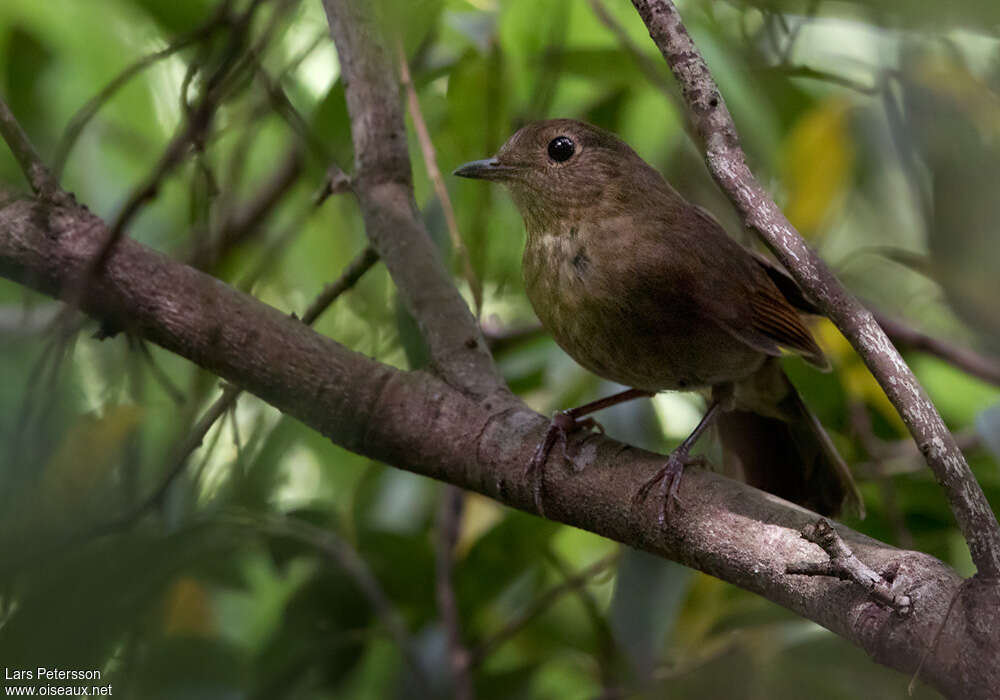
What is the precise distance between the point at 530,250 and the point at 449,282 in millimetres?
491

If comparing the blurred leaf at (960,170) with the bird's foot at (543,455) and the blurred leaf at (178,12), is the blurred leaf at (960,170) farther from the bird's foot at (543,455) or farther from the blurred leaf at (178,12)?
the blurred leaf at (178,12)

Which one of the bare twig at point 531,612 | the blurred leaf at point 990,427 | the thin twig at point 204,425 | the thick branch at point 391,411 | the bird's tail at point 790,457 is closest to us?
the thin twig at point 204,425

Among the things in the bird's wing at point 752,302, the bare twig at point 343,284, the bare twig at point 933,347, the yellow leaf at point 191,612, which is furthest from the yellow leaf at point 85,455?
the bare twig at point 933,347

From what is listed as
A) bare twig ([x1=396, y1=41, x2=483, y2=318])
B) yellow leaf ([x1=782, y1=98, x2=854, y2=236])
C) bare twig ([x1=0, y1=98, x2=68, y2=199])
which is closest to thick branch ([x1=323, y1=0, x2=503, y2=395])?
bare twig ([x1=396, y1=41, x2=483, y2=318])

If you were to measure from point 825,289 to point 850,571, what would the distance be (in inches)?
17.7

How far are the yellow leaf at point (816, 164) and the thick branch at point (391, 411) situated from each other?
1.72 m

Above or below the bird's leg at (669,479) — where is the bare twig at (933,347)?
above

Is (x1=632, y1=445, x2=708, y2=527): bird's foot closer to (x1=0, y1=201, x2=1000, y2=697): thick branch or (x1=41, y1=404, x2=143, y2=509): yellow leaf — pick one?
(x1=0, y1=201, x2=1000, y2=697): thick branch

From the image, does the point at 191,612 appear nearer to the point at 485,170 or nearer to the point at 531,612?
the point at 531,612

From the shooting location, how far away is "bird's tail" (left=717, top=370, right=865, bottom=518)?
3.25 m

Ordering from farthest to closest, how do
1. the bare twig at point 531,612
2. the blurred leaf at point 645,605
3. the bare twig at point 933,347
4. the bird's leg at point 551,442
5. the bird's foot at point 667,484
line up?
the bare twig at point 933,347 → the bare twig at point 531,612 → the blurred leaf at point 645,605 → the bird's leg at point 551,442 → the bird's foot at point 667,484

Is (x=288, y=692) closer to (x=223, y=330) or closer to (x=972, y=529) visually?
(x=223, y=330)

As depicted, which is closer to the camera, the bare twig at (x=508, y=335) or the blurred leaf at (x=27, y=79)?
the blurred leaf at (x=27, y=79)

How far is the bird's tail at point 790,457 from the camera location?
128 inches
